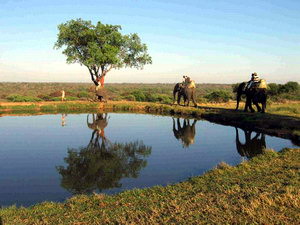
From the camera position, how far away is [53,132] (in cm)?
1822

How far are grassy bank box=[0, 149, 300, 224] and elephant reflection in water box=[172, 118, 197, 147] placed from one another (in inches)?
282

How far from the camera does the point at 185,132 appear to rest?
18.6 m

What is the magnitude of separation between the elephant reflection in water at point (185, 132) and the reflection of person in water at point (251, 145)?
→ 8.61 ft

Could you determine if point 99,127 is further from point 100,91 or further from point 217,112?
point 100,91

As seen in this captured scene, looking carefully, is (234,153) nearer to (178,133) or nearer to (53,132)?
(178,133)

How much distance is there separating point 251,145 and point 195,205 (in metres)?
9.27

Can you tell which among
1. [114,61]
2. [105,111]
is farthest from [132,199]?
[114,61]

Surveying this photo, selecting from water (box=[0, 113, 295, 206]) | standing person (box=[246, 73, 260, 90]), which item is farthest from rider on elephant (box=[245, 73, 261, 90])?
water (box=[0, 113, 295, 206])

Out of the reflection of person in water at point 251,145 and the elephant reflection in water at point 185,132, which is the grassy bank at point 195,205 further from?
the elephant reflection in water at point 185,132

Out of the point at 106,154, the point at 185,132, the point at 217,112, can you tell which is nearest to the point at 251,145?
the point at 185,132

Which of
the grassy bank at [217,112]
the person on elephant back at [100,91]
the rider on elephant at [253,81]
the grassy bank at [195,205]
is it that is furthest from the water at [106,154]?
the person on elephant back at [100,91]

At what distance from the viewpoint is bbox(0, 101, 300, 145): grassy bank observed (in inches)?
694

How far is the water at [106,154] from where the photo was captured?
9.12m

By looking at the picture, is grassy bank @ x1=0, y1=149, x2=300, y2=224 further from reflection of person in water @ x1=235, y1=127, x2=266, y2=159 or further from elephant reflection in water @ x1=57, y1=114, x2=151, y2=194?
reflection of person in water @ x1=235, y1=127, x2=266, y2=159
